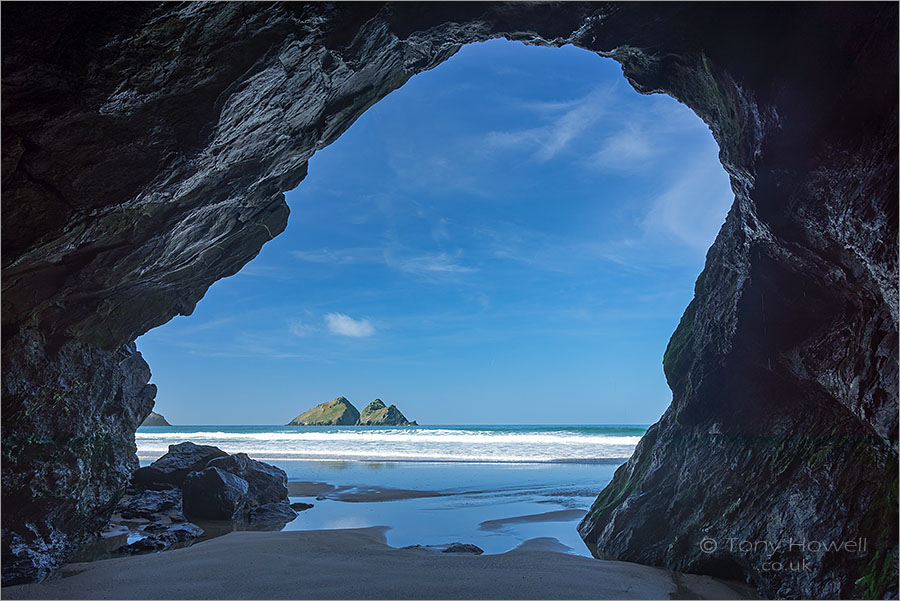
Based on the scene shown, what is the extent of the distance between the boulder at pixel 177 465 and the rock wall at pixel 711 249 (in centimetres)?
422

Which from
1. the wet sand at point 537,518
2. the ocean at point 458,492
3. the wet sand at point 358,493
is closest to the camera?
the ocean at point 458,492

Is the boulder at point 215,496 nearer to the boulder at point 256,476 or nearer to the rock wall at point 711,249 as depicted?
the boulder at point 256,476

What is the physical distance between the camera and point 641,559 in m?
6.82

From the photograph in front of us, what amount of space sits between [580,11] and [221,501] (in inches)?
415

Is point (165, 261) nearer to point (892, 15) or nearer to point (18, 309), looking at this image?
point (18, 309)

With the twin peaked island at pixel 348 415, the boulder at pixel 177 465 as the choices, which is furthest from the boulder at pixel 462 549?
the twin peaked island at pixel 348 415

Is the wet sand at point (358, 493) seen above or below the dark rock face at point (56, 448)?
below

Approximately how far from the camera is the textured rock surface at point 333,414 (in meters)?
89.4

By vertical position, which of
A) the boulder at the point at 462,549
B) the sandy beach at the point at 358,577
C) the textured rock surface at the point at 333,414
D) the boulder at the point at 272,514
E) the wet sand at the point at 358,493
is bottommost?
the textured rock surface at the point at 333,414

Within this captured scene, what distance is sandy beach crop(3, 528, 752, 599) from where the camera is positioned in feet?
17.7

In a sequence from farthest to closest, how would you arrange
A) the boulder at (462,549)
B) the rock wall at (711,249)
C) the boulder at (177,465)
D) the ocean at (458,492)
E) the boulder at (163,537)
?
the boulder at (177,465) → the ocean at (458,492) → the boulder at (163,537) → the boulder at (462,549) → the rock wall at (711,249)

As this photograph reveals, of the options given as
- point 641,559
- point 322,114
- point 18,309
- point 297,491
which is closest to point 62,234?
point 18,309

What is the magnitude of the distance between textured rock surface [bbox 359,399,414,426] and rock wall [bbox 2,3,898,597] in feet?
254

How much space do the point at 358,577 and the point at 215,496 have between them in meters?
5.99
